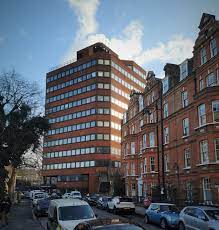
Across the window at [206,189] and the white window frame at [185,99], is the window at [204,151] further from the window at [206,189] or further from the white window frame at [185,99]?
the white window frame at [185,99]

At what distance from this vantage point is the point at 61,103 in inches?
3492

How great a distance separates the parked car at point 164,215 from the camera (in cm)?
1786

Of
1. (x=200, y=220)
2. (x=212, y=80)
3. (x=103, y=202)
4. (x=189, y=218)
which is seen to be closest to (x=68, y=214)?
(x=200, y=220)

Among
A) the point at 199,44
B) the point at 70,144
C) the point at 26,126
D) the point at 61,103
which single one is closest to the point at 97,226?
the point at 199,44

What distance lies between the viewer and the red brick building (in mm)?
27922

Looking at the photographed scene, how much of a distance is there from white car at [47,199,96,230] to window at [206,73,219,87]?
65.1ft

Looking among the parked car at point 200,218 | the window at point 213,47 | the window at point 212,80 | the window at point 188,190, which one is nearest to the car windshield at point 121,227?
the parked car at point 200,218

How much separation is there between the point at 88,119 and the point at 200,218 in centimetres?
6617

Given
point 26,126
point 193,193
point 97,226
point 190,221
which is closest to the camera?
point 97,226

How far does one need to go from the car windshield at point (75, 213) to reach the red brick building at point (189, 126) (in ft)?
55.2

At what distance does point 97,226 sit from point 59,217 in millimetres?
5001

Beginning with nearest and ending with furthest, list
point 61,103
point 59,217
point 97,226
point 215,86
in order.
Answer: point 97,226 < point 59,217 < point 215,86 < point 61,103

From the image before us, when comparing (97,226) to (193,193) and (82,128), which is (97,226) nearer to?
(193,193)

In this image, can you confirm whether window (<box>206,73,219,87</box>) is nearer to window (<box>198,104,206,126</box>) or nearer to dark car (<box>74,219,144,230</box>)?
window (<box>198,104,206,126</box>)
